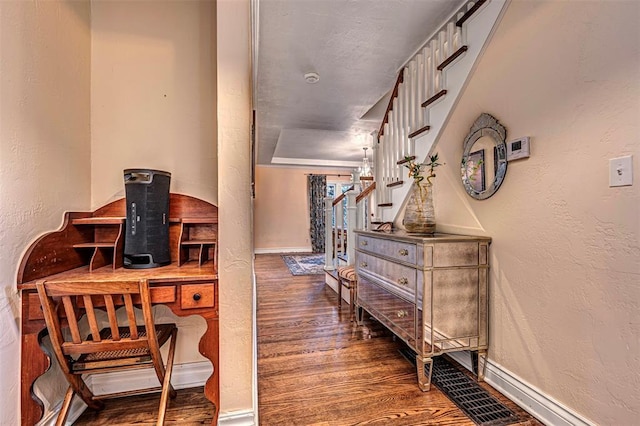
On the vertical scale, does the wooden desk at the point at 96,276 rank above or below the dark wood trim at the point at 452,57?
below

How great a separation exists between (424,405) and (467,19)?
241 cm

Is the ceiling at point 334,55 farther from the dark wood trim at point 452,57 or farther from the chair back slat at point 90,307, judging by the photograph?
the chair back slat at point 90,307

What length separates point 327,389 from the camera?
1735mm

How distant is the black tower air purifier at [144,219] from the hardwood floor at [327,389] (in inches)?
33.1

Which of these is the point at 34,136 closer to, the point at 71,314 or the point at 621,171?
the point at 71,314

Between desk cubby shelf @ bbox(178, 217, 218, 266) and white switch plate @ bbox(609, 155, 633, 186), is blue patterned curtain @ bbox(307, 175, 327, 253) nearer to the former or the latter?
desk cubby shelf @ bbox(178, 217, 218, 266)

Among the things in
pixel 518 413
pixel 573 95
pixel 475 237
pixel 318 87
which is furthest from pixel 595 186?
pixel 318 87

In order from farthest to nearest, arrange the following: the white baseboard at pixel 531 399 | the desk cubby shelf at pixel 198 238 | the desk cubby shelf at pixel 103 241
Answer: the desk cubby shelf at pixel 198 238, the desk cubby shelf at pixel 103 241, the white baseboard at pixel 531 399

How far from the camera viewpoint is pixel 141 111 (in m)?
1.73

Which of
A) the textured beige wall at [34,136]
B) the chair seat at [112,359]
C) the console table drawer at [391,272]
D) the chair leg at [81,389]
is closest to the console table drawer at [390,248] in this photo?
the console table drawer at [391,272]

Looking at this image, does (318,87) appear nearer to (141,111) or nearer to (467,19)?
(467,19)

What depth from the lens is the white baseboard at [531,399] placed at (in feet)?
4.41

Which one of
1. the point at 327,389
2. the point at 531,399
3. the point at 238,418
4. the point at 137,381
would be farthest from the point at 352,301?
the point at 137,381

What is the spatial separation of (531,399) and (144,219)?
221 centimetres
